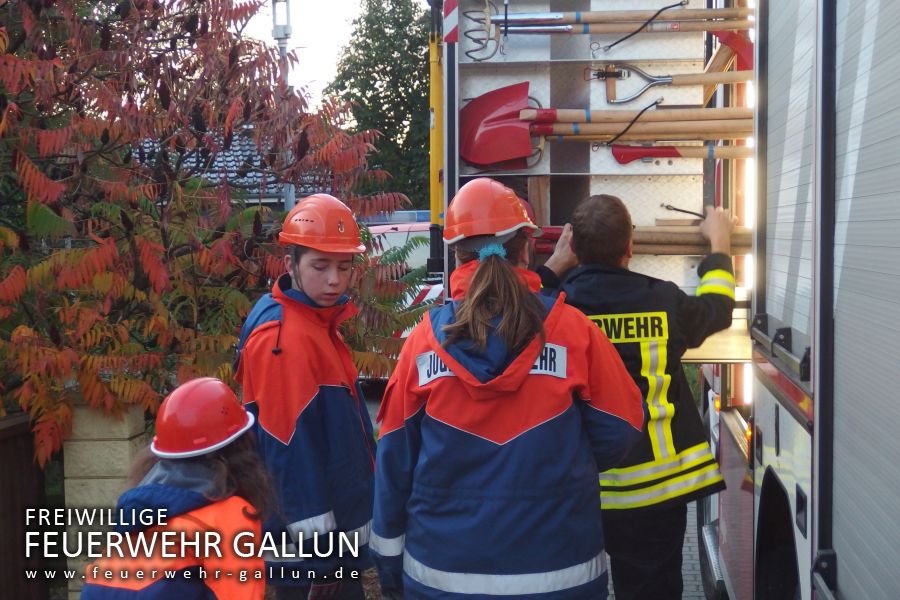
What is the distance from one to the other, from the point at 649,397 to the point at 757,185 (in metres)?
0.85

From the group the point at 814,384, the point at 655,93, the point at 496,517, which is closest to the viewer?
the point at 814,384

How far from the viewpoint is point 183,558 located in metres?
2.02

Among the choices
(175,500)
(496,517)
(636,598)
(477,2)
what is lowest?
(636,598)

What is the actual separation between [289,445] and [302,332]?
15.5 inches

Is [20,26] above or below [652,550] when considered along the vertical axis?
above

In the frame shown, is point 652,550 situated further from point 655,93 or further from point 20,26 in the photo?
point 20,26

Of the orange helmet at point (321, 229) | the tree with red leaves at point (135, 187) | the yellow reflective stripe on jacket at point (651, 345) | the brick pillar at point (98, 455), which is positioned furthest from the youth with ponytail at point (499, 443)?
the brick pillar at point (98, 455)

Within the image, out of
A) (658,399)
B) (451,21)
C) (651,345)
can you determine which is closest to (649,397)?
(658,399)

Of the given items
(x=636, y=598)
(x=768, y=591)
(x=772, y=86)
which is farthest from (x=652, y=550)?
(x=772, y=86)

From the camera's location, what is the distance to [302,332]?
3.22 metres

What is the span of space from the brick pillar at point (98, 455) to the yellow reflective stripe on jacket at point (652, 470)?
2.68 m

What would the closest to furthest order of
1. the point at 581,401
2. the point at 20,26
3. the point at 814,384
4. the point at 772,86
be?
the point at 814,384, the point at 581,401, the point at 772,86, the point at 20,26

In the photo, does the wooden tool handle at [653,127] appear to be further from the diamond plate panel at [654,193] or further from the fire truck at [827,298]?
the fire truck at [827,298]

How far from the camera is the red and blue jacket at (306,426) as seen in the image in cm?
305
